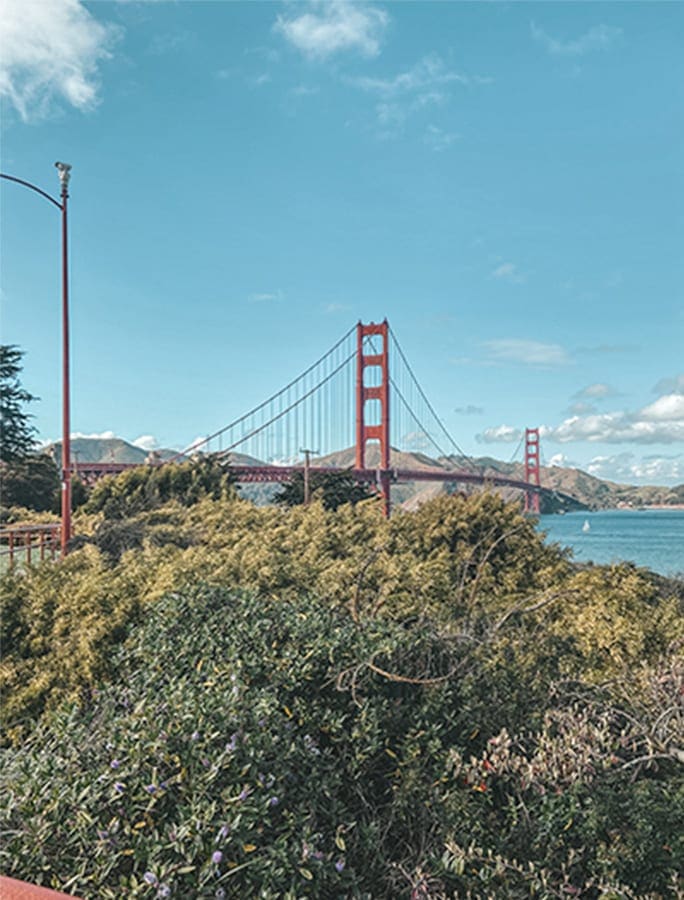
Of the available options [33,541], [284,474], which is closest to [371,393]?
[284,474]

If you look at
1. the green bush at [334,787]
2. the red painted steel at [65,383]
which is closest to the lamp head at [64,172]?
the red painted steel at [65,383]

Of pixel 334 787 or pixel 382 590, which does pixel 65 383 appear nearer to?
pixel 382 590

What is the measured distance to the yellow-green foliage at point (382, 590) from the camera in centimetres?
324

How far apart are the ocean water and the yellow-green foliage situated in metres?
10.3

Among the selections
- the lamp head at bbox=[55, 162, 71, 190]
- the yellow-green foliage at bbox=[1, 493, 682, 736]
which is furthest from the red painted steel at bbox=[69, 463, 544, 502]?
the yellow-green foliage at bbox=[1, 493, 682, 736]

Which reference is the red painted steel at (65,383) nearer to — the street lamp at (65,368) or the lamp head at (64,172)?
the street lamp at (65,368)

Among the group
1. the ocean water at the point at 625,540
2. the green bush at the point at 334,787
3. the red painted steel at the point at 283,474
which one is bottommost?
the ocean water at the point at 625,540

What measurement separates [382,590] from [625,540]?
3684 cm

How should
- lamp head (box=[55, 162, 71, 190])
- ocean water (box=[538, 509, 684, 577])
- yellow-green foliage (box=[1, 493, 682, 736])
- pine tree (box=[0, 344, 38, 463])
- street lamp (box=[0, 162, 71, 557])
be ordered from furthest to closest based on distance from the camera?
1. ocean water (box=[538, 509, 684, 577])
2. pine tree (box=[0, 344, 38, 463])
3. street lamp (box=[0, 162, 71, 557])
4. lamp head (box=[55, 162, 71, 190])
5. yellow-green foliage (box=[1, 493, 682, 736])

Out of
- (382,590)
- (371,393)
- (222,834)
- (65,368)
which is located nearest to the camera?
(222,834)

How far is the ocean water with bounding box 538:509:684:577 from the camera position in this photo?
24.8m

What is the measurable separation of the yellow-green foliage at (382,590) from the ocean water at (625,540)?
10.3 m

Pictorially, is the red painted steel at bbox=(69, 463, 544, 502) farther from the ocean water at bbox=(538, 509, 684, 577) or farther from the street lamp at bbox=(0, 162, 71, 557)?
the street lamp at bbox=(0, 162, 71, 557)

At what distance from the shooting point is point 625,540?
122 ft
